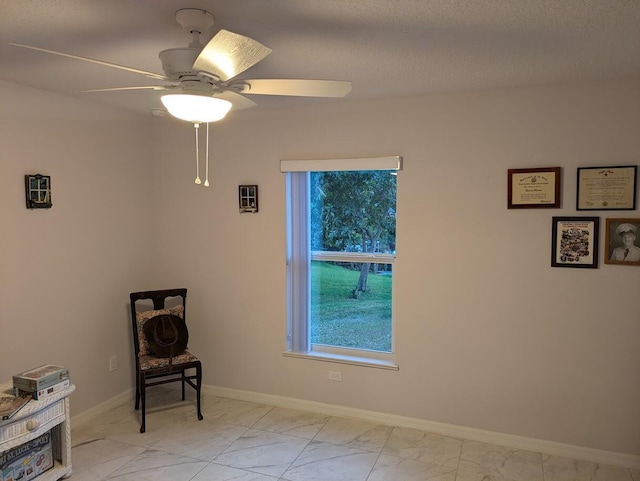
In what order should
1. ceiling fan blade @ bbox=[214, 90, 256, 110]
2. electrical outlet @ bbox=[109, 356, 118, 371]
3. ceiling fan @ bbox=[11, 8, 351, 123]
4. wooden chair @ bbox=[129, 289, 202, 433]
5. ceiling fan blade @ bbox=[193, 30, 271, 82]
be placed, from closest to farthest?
ceiling fan blade @ bbox=[193, 30, 271, 82], ceiling fan @ bbox=[11, 8, 351, 123], ceiling fan blade @ bbox=[214, 90, 256, 110], wooden chair @ bbox=[129, 289, 202, 433], electrical outlet @ bbox=[109, 356, 118, 371]

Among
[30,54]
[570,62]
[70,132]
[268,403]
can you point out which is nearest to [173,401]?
[268,403]

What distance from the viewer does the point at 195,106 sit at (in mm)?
1772

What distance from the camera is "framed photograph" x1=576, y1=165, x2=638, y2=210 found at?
9.14ft

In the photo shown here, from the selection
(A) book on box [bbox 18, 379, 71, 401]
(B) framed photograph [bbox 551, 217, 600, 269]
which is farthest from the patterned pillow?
(B) framed photograph [bbox 551, 217, 600, 269]

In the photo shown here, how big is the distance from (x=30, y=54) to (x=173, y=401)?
273cm

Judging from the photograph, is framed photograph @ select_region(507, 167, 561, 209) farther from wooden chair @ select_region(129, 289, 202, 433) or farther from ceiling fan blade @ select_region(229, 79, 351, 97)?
wooden chair @ select_region(129, 289, 202, 433)

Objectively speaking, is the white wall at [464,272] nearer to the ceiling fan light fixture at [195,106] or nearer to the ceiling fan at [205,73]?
the ceiling fan at [205,73]

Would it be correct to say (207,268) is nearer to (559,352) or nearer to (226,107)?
(226,107)

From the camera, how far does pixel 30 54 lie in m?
2.35

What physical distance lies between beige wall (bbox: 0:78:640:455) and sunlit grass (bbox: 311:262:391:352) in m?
0.22

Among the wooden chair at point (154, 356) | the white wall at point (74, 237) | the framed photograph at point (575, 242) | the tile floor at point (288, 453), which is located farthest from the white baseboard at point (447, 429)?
the framed photograph at point (575, 242)

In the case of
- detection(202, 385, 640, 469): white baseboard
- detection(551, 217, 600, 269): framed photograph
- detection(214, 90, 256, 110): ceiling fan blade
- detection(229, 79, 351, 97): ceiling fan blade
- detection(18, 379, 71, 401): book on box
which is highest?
detection(229, 79, 351, 97): ceiling fan blade

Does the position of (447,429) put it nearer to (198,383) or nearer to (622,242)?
(622,242)

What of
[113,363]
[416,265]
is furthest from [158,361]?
[416,265]
